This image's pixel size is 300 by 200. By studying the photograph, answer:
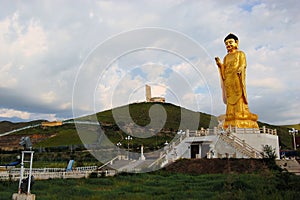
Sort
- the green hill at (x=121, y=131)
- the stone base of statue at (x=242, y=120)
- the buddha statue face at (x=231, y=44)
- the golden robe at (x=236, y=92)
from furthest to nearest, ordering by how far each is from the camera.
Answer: the green hill at (x=121, y=131) → the buddha statue face at (x=231, y=44) → the golden robe at (x=236, y=92) → the stone base of statue at (x=242, y=120)

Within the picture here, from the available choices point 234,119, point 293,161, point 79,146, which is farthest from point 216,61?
point 79,146

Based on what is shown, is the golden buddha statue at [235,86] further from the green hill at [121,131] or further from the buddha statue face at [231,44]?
the green hill at [121,131]

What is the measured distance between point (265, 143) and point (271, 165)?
6952mm

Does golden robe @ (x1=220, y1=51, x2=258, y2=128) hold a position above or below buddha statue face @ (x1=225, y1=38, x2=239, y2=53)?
below

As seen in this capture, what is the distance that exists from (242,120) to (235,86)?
3236 millimetres

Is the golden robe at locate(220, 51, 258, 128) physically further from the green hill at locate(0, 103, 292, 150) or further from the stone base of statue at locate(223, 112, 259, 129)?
the green hill at locate(0, 103, 292, 150)

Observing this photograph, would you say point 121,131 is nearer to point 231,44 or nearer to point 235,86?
point 235,86

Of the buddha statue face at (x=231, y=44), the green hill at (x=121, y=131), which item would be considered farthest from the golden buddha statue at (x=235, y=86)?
the green hill at (x=121, y=131)

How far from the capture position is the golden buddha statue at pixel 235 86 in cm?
2767

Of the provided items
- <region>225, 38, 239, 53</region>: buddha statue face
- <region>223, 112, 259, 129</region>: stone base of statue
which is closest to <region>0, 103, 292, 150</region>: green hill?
<region>223, 112, 259, 129</region>: stone base of statue

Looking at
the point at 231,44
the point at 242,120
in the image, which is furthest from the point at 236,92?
the point at 231,44

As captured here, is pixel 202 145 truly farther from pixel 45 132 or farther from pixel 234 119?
pixel 45 132

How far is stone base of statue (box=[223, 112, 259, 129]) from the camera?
27.2 metres

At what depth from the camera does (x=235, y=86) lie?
28.6 meters
